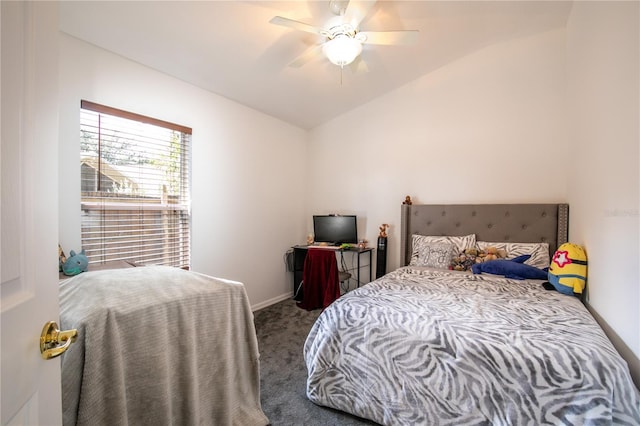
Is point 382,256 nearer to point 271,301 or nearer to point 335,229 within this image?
point 335,229

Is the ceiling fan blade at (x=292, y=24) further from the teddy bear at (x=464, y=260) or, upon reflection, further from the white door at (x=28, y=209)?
the teddy bear at (x=464, y=260)

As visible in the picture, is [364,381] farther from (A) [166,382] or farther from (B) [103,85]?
(B) [103,85]

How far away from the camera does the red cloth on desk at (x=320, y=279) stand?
3043mm

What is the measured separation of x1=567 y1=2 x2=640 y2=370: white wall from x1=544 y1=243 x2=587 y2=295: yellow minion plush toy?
57 mm

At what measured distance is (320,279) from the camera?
10.3 ft

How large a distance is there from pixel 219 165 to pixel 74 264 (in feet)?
5.18

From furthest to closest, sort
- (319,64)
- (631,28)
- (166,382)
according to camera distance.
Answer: (319,64), (631,28), (166,382)

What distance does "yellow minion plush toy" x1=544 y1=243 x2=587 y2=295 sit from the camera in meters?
1.91

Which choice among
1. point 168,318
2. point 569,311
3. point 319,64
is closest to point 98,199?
point 168,318

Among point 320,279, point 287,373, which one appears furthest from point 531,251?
point 287,373

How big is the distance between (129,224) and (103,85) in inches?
44.2

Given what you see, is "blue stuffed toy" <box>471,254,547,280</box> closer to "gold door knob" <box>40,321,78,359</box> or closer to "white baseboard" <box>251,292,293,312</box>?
"white baseboard" <box>251,292,293,312</box>

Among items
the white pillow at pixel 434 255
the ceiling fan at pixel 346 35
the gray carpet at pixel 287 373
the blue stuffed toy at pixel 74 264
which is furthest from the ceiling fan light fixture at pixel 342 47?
the gray carpet at pixel 287 373

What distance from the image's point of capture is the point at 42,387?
56cm
